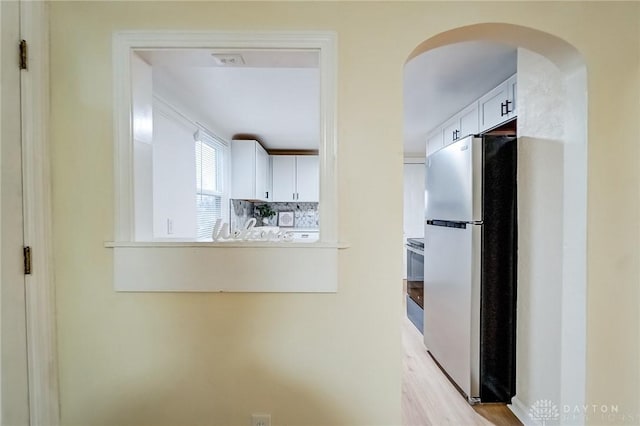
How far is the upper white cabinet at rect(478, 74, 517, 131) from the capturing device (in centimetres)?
197

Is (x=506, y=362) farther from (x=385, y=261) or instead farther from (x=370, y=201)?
(x=370, y=201)

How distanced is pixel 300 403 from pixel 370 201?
2.88 ft

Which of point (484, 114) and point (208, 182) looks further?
point (208, 182)

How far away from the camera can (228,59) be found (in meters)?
1.19

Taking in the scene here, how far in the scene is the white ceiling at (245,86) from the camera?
1.18m

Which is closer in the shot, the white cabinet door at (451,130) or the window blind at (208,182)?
the white cabinet door at (451,130)

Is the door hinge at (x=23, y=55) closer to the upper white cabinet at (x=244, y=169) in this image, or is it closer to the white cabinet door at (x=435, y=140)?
the upper white cabinet at (x=244, y=169)

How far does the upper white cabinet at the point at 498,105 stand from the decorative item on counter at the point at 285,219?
11.3ft

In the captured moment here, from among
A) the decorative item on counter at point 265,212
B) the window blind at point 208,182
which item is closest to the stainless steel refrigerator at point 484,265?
the window blind at point 208,182

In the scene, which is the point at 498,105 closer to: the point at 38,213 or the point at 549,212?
the point at 549,212

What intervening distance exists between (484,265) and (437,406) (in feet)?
3.09

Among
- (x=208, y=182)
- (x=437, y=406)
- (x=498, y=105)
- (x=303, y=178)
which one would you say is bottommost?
(x=437, y=406)

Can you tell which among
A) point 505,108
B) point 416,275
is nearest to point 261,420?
point 416,275

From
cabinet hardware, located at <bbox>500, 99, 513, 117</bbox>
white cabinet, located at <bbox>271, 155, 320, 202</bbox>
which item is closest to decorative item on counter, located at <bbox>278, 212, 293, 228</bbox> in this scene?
white cabinet, located at <bbox>271, 155, 320, 202</bbox>
